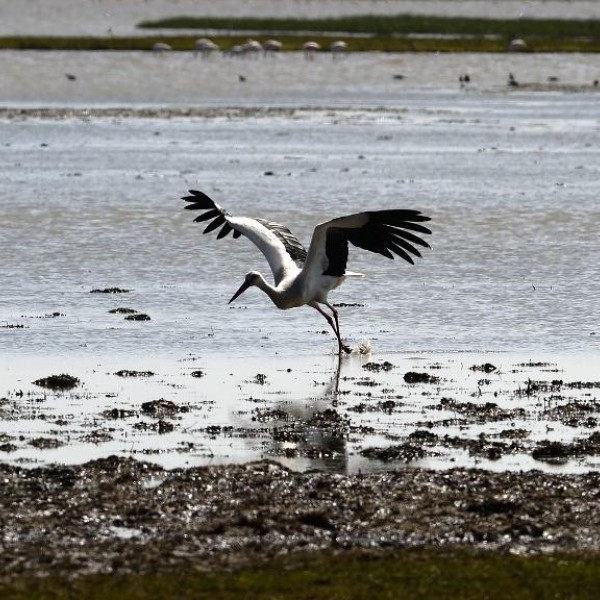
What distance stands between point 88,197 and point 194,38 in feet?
164

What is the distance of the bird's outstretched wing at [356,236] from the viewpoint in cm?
1370

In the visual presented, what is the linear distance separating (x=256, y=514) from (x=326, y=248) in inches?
215

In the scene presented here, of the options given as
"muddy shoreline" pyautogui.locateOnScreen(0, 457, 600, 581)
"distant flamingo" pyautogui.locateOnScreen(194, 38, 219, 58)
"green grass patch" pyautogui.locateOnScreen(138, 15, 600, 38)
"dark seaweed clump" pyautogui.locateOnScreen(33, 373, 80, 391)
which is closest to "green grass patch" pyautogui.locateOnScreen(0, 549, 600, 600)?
"muddy shoreline" pyautogui.locateOnScreen(0, 457, 600, 581)

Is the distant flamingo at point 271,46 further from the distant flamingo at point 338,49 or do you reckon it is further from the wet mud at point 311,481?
the wet mud at point 311,481

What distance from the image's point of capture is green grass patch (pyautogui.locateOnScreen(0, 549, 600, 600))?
762 cm

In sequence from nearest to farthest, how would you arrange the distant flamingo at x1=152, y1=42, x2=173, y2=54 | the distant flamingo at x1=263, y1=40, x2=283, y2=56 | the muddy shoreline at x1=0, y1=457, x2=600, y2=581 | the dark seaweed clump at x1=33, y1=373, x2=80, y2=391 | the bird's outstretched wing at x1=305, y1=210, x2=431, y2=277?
the muddy shoreline at x1=0, y1=457, x2=600, y2=581, the dark seaweed clump at x1=33, y1=373, x2=80, y2=391, the bird's outstretched wing at x1=305, y1=210, x2=431, y2=277, the distant flamingo at x1=152, y1=42, x2=173, y2=54, the distant flamingo at x1=263, y1=40, x2=283, y2=56

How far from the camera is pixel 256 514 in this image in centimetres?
879

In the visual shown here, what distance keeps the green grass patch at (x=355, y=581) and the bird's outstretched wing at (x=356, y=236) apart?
18.9 feet

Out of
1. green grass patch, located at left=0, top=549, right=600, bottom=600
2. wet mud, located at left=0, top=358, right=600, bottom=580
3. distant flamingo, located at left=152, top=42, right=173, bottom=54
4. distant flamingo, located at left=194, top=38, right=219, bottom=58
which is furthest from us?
distant flamingo, located at left=194, top=38, right=219, bottom=58

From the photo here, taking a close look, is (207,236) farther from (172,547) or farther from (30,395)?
(172,547)

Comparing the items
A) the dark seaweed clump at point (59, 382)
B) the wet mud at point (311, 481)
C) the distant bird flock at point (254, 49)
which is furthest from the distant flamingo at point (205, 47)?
the wet mud at point (311, 481)

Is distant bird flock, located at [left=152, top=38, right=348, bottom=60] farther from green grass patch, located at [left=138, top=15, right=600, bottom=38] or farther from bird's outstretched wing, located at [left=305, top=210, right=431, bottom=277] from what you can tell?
bird's outstretched wing, located at [left=305, top=210, right=431, bottom=277]

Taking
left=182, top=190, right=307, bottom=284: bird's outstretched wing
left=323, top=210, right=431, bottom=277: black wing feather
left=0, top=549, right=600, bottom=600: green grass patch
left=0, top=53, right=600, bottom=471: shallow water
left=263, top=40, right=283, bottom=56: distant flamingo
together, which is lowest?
left=0, top=53, right=600, bottom=471: shallow water

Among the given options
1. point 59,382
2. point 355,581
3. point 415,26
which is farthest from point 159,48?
point 355,581
